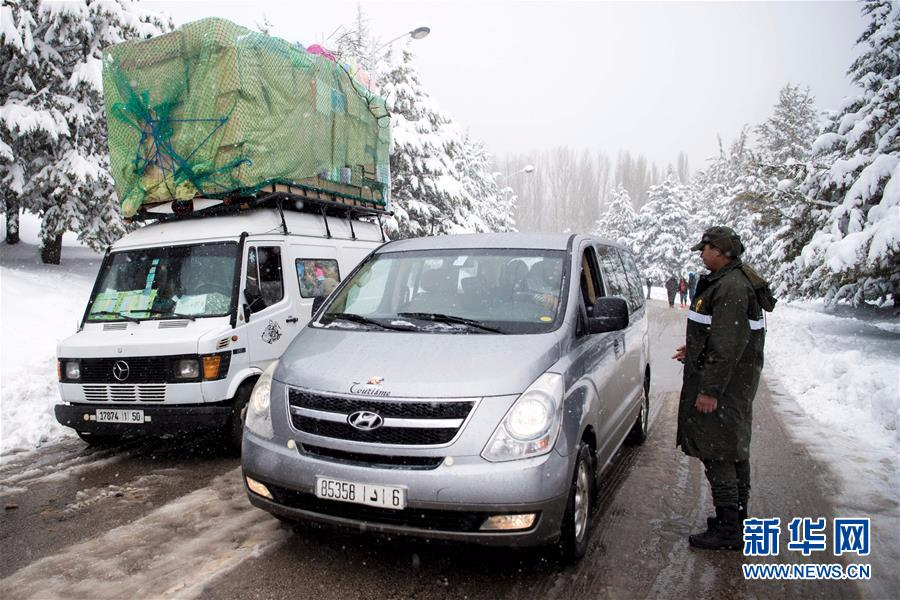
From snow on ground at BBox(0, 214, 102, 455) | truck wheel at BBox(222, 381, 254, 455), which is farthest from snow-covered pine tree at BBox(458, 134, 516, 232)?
truck wheel at BBox(222, 381, 254, 455)

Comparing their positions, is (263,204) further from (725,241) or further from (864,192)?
(864,192)

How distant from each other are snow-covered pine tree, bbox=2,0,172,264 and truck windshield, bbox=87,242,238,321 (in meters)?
7.93

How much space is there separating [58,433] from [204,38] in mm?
4634

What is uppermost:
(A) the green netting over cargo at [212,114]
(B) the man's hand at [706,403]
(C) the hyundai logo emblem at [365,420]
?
(A) the green netting over cargo at [212,114]

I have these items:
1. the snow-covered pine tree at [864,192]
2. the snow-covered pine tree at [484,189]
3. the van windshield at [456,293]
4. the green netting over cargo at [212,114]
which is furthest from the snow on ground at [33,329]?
the snow-covered pine tree at [484,189]

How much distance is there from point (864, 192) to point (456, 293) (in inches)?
445

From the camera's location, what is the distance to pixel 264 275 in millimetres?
6250

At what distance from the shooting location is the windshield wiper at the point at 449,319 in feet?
12.4

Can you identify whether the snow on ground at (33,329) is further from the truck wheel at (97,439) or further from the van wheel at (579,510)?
the van wheel at (579,510)

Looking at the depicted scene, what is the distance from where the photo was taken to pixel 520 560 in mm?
3520

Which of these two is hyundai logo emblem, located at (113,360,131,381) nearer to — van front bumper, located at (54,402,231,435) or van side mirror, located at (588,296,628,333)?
van front bumper, located at (54,402,231,435)

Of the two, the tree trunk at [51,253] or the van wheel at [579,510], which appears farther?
the tree trunk at [51,253]

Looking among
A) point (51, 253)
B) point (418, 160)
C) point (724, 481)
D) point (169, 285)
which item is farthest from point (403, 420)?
point (418, 160)

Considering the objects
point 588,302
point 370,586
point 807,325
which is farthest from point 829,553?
point 807,325
